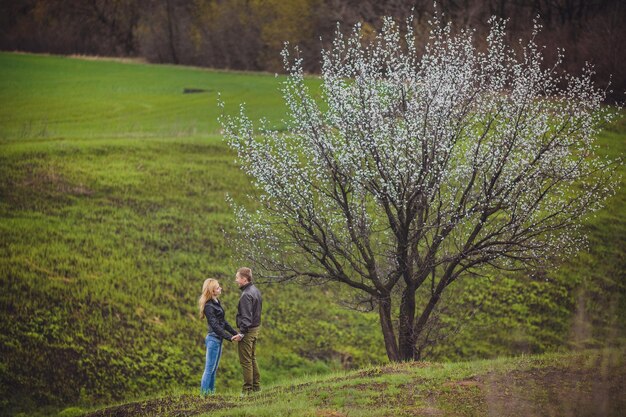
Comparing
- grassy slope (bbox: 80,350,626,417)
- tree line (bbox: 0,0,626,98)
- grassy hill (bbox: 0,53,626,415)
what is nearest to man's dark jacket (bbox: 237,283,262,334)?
grassy slope (bbox: 80,350,626,417)

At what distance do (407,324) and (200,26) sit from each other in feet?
197

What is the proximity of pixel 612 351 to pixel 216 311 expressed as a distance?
349 inches

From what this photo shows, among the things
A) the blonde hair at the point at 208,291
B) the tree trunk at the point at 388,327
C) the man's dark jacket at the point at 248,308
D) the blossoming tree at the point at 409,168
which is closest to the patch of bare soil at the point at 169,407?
the man's dark jacket at the point at 248,308

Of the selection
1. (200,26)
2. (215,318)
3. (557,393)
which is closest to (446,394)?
(557,393)

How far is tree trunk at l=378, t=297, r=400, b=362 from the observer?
17125mm

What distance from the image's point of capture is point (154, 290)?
25484mm

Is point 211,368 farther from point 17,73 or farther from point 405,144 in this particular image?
point 17,73

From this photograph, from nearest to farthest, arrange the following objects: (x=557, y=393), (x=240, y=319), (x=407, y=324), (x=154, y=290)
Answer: (x=557, y=393) < (x=240, y=319) < (x=407, y=324) < (x=154, y=290)

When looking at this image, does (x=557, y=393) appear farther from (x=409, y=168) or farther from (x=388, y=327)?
(x=409, y=168)

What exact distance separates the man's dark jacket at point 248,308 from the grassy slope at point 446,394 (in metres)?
1.47

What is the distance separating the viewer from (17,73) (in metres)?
60.6

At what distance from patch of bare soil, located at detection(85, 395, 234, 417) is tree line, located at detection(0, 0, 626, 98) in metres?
31.5

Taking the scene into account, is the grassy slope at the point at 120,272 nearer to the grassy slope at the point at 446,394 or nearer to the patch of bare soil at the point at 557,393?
the grassy slope at the point at 446,394

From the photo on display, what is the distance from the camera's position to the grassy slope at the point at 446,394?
474 inches
